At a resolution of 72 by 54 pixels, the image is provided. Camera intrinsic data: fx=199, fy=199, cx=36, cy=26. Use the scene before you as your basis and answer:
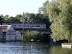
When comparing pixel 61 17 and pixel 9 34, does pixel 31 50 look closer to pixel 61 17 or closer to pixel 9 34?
pixel 61 17

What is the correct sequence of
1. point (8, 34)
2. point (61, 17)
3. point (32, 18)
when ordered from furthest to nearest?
point (32, 18) < point (8, 34) < point (61, 17)

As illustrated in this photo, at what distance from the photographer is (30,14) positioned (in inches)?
3895

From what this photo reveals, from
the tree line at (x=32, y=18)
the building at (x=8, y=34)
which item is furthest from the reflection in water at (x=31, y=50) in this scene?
the tree line at (x=32, y=18)

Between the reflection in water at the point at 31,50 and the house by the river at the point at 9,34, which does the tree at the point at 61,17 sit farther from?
the house by the river at the point at 9,34

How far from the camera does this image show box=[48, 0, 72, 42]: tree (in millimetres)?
26000

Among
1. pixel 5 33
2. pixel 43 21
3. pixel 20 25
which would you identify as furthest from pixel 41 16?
pixel 5 33

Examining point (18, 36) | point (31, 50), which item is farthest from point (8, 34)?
point (31, 50)

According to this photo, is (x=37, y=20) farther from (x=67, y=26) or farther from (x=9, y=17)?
(x=67, y=26)

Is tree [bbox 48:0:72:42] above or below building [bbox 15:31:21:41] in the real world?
above

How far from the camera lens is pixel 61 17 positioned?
1037 inches

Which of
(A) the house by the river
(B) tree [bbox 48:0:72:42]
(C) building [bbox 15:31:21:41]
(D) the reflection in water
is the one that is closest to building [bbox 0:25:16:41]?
(A) the house by the river

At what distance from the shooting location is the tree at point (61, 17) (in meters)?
26.0

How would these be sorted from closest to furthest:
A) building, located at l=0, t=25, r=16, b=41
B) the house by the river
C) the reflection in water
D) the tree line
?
the reflection in water, building, located at l=0, t=25, r=16, b=41, the house by the river, the tree line

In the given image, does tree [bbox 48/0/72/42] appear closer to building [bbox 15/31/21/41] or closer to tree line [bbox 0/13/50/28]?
building [bbox 15/31/21/41]
